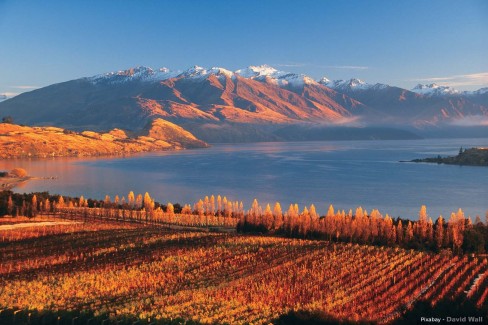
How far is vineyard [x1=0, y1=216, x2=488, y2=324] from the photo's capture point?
34.6 meters

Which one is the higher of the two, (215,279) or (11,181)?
(11,181)

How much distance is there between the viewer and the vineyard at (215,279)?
3456 cm

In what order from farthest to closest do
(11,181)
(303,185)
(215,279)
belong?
(11,181)
(303,185)
(215,279)

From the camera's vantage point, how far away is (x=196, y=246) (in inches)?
2314

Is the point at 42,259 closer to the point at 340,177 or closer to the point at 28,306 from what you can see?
the point at 28,306

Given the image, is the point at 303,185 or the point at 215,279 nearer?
the point at 215,279

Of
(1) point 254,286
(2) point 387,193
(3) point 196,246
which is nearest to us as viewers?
(1) point 254,286

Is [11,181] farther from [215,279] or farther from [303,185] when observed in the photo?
[215,279]

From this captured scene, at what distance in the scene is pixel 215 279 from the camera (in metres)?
43.8

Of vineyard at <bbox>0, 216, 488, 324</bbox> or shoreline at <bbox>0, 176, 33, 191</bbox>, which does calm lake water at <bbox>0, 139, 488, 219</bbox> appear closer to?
shoreline at <bbox>0, 176, 33, 191</bbox>

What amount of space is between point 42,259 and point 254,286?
25.7m

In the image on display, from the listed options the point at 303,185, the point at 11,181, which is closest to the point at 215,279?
the point at 303,185

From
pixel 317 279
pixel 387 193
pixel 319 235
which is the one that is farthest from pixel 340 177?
pixel 317 279

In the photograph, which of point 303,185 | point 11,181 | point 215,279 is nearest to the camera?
point 215,279
